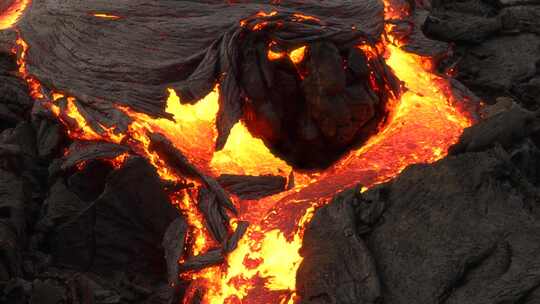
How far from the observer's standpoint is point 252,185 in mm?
6828

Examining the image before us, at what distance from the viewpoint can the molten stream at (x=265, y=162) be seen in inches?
226

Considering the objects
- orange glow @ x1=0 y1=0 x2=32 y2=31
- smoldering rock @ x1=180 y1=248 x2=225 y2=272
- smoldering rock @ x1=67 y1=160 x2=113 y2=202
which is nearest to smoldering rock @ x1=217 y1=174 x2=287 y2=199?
smoldering rock @ x1=180 y1=248 x2=225 y2=272

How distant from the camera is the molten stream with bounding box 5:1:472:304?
573 cm

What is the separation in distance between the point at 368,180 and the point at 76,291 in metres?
3.58

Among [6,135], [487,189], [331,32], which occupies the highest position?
[331,32]

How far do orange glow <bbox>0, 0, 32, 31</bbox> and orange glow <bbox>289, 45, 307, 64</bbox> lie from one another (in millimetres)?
4258

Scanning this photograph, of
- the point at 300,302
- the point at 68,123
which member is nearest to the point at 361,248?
the point at 300,302

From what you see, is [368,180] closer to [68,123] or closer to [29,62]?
[68,123]

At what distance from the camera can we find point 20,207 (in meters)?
5.69

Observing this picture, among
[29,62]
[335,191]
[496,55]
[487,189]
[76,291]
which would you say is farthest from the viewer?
[496,55]

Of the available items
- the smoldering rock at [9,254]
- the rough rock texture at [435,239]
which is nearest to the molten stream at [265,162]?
the rough rock texture at [435,239]

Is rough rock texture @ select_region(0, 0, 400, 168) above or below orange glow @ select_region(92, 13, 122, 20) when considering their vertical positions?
below

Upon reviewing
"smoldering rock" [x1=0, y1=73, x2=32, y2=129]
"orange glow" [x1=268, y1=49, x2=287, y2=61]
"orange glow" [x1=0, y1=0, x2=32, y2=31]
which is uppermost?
"orange glow" [x1=0, y1=0, x2=32, y2=31]

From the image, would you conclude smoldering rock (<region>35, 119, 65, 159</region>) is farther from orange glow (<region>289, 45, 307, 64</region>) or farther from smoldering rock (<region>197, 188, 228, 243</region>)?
orange glow (<region>289, 45, 307, 64</region>)
